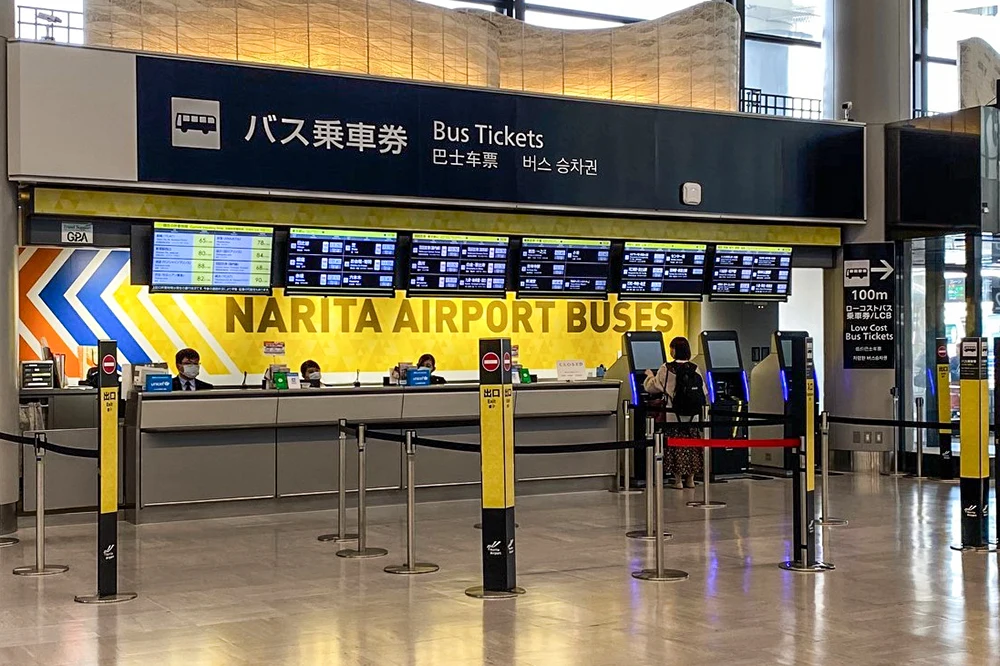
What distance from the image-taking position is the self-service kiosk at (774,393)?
14.3 metres

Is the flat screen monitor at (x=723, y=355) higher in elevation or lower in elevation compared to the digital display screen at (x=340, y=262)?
lower

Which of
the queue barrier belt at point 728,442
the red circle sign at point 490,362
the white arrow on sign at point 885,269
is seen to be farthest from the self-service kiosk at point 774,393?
the red circle sign at point 490,362

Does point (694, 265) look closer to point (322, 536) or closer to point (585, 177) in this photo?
point (585, 177)

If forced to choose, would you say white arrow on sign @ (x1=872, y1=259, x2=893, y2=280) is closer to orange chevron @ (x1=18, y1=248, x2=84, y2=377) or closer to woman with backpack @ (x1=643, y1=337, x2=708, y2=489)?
woman with backpack @ (x1=643, y1=337, x2=708, y2=489)

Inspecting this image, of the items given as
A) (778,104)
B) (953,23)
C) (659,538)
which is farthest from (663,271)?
(953,23)

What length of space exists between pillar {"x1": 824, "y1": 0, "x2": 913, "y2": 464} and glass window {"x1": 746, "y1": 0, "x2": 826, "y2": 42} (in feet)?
5.98

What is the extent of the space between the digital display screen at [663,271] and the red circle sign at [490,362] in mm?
5911

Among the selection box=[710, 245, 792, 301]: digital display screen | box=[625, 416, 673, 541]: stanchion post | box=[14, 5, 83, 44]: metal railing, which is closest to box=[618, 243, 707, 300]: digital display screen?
box=[710, 245, 792, 301]: digital display screen

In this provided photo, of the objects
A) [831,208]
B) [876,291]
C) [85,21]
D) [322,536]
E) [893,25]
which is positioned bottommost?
[322,536]

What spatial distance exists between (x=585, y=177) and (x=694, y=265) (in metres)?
1.73

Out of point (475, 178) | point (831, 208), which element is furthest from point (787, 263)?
point (475, 178)

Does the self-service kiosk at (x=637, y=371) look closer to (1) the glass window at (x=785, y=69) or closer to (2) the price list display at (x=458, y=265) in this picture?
(2) the price list display at (x=458, y=265)

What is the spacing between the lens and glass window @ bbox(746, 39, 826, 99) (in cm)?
1662

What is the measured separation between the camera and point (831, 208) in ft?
47.4
